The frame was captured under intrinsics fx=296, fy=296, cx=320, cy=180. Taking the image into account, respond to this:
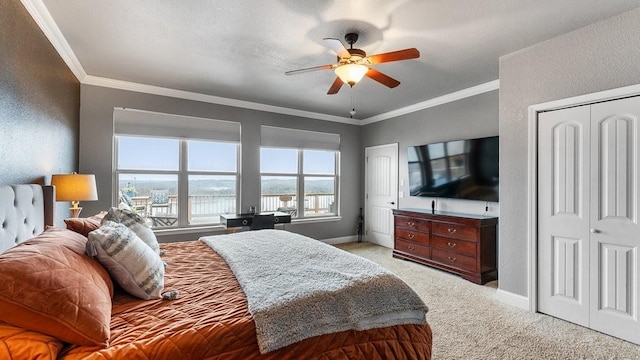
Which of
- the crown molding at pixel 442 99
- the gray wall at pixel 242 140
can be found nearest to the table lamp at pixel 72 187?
the gray wall at pixel 242 140

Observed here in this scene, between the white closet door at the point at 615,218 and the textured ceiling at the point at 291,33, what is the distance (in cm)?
87

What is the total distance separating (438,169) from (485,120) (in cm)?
93

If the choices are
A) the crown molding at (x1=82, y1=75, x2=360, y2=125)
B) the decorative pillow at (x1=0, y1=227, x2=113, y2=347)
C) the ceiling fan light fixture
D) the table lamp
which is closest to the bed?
the decorative pillow at (x1=0, y1=227, x2=113, y2=347)

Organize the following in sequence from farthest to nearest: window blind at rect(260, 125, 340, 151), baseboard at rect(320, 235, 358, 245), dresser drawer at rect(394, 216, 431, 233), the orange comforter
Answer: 1. baseboard at rect(320, 235, 358, 245)
2. window blind at rect(260, 125, 340, 151)
3. dresser drawer at rect(394, 216, 431, 233)
4. the orange comforter

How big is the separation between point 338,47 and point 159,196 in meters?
3.50

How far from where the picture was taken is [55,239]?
140 cm

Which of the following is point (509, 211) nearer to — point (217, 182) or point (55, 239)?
point (55, 239)

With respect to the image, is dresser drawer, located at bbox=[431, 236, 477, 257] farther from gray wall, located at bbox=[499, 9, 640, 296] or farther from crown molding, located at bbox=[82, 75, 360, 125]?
crown molding, located at bbox=[82, 75, 360, 125]

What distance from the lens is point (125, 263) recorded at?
148 cm

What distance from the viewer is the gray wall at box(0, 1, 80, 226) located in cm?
189

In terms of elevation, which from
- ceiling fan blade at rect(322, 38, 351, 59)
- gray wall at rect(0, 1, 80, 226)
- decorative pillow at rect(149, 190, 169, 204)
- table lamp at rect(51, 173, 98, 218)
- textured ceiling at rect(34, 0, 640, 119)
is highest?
textured ceiling at rect(34, 0, 640, 119)

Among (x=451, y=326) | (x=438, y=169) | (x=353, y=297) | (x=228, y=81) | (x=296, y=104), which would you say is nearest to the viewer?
(x=353, y=297)

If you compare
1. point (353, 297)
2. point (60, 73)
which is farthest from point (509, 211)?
point (60, 73)

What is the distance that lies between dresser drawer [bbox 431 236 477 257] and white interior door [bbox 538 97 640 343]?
884 millimetres
